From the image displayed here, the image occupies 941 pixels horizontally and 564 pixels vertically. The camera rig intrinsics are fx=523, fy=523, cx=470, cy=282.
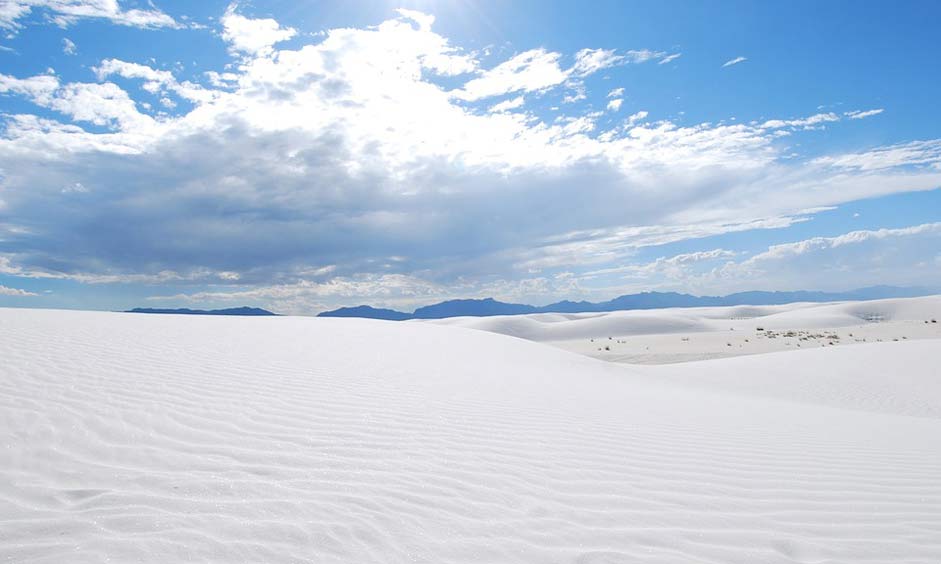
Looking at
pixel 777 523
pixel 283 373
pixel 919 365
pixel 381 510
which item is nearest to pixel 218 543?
pixel 381 510

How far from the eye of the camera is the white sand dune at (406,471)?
2844 mm

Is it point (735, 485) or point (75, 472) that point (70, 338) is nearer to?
point (75, 472)

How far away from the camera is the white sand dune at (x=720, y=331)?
2927 cm

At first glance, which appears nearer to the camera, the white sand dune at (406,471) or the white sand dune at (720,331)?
the white sand dune at (406,471)

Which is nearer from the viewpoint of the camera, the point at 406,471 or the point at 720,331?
the point at 406,471

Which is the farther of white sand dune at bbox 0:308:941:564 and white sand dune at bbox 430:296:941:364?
white sand dune at bbox 430:296:941:364

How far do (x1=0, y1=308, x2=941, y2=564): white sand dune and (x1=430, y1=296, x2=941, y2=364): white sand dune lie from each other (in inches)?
795

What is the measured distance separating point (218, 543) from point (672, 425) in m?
5.39

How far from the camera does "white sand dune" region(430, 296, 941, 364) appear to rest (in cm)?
2927

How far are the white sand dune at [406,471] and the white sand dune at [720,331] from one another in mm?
20189

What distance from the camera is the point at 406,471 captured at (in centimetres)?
388

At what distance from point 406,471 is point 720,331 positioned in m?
44.5

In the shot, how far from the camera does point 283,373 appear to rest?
291 inches

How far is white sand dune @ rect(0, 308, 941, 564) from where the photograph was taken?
2.84 m
